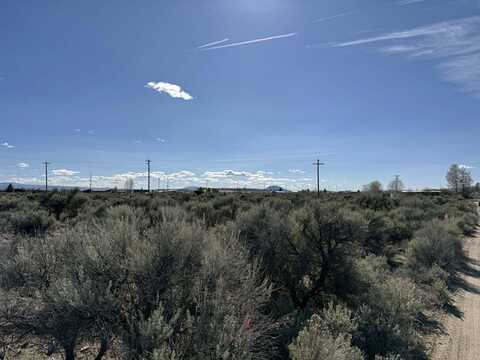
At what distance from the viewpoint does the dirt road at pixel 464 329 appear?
733 centimetres

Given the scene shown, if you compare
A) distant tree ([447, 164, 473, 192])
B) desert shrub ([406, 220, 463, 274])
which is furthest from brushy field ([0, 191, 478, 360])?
distant tree ([447, 164, 473, 192])

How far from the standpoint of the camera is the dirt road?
24.1ft

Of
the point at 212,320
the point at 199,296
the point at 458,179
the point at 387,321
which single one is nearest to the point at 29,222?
the point at 199,296

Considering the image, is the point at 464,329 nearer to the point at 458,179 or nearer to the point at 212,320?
the point at 212,320

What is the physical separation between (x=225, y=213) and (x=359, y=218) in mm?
14304

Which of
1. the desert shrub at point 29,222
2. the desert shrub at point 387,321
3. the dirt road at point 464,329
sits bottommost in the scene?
the dirt road at point 464,329

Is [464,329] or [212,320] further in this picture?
[464,329]

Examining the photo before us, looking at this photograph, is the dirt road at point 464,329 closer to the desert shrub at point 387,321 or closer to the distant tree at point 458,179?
the desert shrub at point 387,321

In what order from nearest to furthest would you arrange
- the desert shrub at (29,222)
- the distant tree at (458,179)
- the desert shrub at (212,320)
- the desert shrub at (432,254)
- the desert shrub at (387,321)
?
the desert shrub at (212,320)
the desert shrub at (387,321)
the desert shrub at (432,254)
the desert shrub at (29,222)
the distant tree at (458,179)

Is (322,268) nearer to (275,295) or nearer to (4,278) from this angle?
(275,295)

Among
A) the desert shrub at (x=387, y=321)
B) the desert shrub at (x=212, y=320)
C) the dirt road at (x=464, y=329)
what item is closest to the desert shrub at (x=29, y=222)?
the desert shrub at (x=212, y=320)

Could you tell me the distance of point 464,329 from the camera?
8.61m

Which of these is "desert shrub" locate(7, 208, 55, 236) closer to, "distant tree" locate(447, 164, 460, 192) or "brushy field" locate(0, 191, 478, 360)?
"brushy field" locate(0, 191, 478, 360)

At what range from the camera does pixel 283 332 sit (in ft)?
22.1
